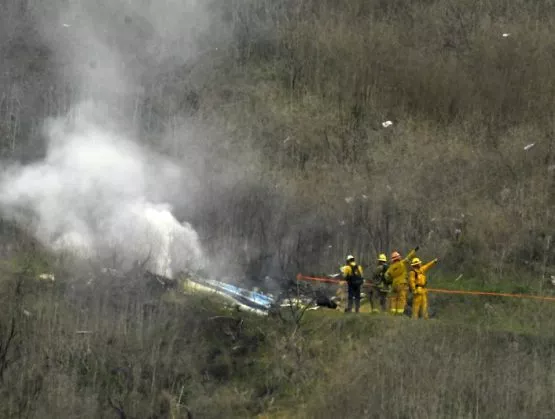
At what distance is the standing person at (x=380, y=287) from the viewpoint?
2110cm

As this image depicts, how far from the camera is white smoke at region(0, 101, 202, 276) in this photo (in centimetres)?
2297

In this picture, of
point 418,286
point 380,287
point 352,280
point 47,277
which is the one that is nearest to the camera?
point 418,286

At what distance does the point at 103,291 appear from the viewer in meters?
21.2

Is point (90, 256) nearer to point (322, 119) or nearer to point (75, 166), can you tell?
point (75, 166)

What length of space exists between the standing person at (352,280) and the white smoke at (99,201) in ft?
11.6

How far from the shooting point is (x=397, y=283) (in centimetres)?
2083

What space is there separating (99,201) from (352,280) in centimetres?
644

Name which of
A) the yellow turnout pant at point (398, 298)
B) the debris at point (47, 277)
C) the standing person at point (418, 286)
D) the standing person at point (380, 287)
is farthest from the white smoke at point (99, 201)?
the standing person at point (418, 286)

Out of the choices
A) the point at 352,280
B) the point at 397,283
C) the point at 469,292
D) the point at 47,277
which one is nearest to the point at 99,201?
the point at 47,277

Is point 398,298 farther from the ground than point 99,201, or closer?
closer

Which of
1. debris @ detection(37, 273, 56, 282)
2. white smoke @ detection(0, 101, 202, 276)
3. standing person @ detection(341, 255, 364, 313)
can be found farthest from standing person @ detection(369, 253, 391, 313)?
debris @ detection(37, 273, 56, 282)

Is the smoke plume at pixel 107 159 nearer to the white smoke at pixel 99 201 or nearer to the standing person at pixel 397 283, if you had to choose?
the white smoke at pixel 99 201

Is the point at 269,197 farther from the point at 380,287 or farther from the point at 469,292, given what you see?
the point at 469,292

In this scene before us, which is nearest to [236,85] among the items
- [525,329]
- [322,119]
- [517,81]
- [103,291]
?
[322,119]
